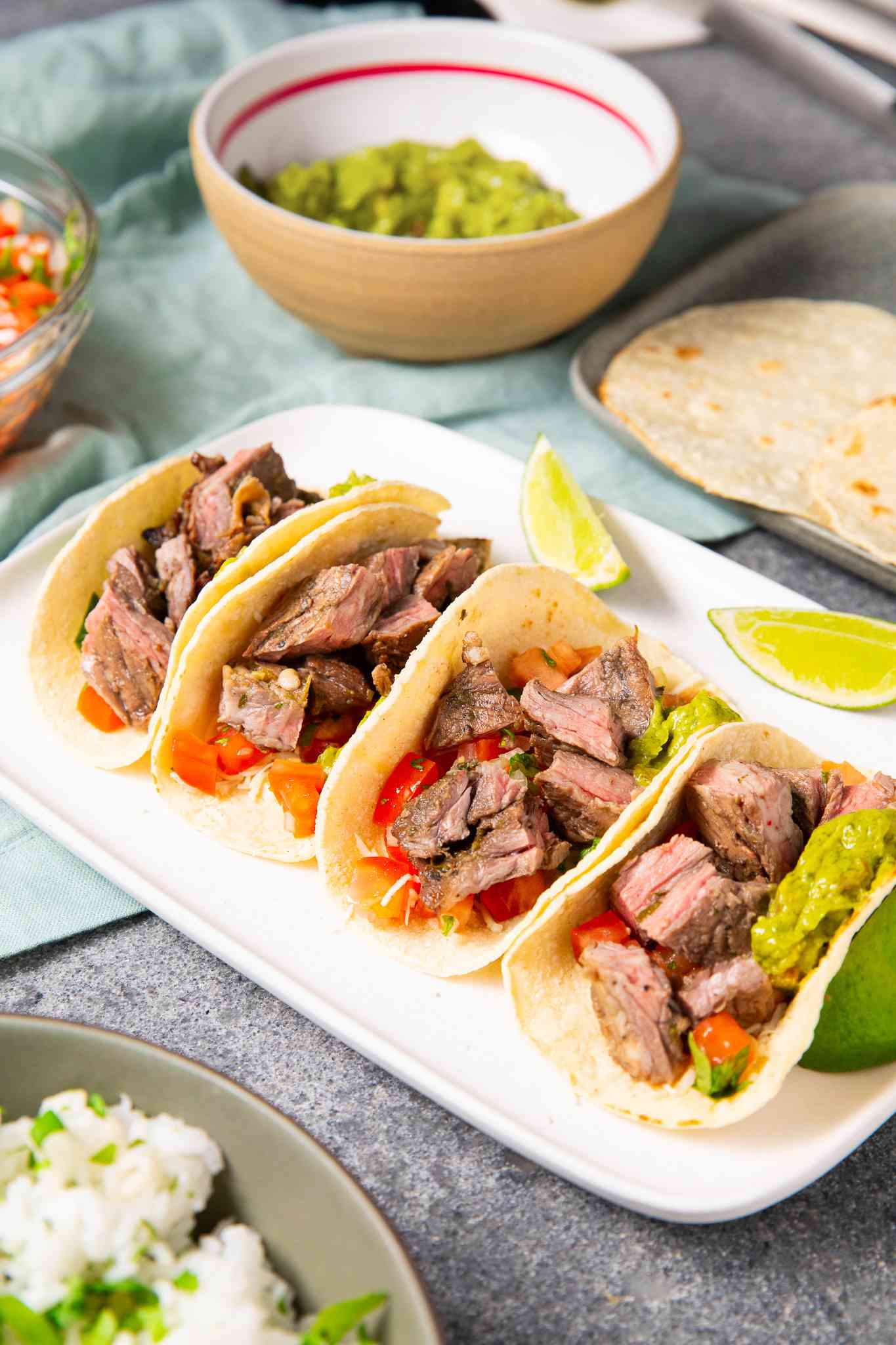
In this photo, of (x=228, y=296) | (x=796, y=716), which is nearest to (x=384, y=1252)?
(x=796, y=716)

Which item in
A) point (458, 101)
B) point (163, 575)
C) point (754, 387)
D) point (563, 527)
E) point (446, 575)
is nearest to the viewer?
point (446, 575)

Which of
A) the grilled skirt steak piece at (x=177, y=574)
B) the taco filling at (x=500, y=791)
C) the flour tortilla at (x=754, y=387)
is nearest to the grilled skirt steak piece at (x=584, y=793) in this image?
the taco filling at (x=500, y=791)

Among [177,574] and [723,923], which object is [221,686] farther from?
[723,923]

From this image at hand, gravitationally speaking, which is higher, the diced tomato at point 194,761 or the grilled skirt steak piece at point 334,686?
the grilled skirt steak piece at point 334,686

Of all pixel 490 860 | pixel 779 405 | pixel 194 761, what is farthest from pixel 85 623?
pixel 779 405

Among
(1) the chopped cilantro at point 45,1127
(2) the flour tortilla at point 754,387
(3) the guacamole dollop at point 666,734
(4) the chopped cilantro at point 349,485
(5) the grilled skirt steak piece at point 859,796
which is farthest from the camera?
(2) the flour tortilla at point 754,387

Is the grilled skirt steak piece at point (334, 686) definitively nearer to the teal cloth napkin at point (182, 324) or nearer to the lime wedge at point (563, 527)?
the lime wedge at point (563, 527)

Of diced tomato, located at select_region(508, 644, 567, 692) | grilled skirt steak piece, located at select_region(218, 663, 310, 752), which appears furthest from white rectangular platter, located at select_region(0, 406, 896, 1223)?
diced tomato, located at select_region(508, 644, 567, 692)
